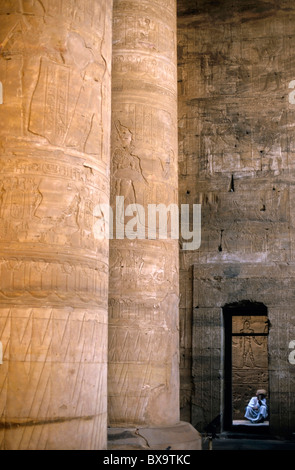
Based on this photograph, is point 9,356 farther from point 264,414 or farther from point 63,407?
point 264,414

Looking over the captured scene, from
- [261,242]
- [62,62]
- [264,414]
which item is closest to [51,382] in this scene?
[62,62]

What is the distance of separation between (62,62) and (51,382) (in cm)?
261

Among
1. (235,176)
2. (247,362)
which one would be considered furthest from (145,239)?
(247,362)

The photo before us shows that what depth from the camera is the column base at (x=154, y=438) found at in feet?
20.2

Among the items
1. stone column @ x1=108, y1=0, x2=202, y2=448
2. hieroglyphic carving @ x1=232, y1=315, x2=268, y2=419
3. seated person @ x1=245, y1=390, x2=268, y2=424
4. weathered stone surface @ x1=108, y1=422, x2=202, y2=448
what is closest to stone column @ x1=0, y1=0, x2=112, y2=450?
weathered stone surface @ x1=108, y1=422, x2=202, y2=448

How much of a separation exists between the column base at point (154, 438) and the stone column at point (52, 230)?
126cm

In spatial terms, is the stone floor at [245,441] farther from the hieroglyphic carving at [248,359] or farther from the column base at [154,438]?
the hieroglyphic carving at [248,359]

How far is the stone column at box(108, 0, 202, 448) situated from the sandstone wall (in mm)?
3504

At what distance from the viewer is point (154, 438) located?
6.40 metres

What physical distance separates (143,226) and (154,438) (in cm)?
243

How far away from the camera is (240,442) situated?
32.6 feet

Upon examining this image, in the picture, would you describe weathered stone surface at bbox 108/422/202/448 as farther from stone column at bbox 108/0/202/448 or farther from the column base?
stone column at bbox 108/0/202/448

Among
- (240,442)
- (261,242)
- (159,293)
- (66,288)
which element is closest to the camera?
(66,288)

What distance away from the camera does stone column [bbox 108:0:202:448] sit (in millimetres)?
6844
